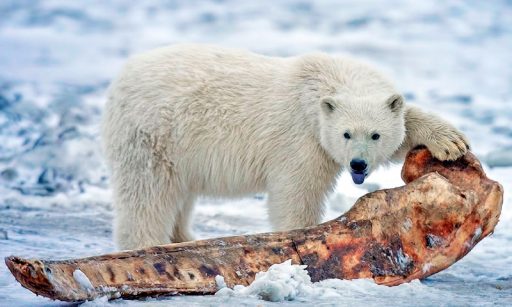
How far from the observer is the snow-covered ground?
206 inches

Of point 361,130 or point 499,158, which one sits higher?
point 361,130

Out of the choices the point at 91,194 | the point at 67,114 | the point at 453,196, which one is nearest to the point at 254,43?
the point at 67,114

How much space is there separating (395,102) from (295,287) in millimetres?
1748

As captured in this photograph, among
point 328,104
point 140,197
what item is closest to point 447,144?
point 328,104

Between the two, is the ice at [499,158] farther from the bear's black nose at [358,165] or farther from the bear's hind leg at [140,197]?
the bear's hind leg at [140,197]

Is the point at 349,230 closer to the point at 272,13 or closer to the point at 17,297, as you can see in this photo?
the point at 17,297

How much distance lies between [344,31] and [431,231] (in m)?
15.2

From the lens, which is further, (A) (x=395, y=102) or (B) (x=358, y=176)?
(A) (x=395, y=102)

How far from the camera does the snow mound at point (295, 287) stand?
161 inches

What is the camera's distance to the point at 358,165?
17.0 feet

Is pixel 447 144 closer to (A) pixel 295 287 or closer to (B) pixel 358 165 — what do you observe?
(B) pixel 358 165

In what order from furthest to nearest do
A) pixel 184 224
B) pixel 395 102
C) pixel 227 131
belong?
pixel 184 224 → pixel 227 131 → pixel 395 102

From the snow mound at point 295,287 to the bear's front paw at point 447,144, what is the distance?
1137mm

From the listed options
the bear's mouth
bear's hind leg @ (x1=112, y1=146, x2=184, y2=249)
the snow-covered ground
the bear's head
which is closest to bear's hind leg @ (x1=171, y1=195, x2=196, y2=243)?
the snow-covered ground
